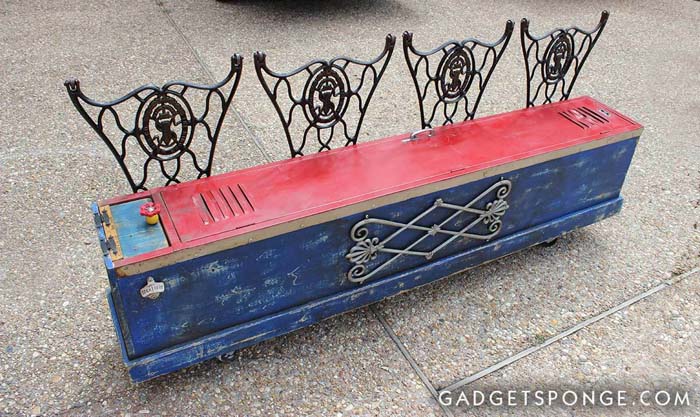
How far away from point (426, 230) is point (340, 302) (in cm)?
53

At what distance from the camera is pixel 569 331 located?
2902 millimetres

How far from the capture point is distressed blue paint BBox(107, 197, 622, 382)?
7.52 ft

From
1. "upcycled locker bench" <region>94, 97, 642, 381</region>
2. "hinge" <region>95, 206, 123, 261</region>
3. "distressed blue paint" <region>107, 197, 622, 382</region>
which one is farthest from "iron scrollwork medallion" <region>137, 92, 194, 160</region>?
"distressed blue paint" <region>107, 197, 622, 382</region>

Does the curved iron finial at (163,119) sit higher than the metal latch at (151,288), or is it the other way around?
the curved iron finial at (163,119)

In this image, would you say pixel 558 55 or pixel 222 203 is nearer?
pixel 222 203

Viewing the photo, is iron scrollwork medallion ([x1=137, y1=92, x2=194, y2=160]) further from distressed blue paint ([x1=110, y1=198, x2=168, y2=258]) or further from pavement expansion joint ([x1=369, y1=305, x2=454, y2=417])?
pavement expansion joint ([x1=369, y1=305, x2=454, y2=417])

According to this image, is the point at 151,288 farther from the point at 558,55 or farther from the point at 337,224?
the point at 558,55

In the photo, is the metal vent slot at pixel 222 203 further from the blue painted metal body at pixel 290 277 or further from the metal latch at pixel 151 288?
the metal latch at pixel 151 288

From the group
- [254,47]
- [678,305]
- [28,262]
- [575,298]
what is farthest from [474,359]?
[254,47]

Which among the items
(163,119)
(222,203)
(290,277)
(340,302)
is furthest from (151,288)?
(340,302)

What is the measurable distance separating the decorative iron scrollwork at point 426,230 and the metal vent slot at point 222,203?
1.57ft

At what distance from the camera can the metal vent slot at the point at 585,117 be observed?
10.3ft

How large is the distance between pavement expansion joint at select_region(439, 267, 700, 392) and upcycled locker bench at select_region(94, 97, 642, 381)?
502 millimetres

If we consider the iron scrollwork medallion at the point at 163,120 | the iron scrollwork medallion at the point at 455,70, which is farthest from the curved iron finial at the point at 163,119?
the iron scrollwork medallion at the point at 455,70
